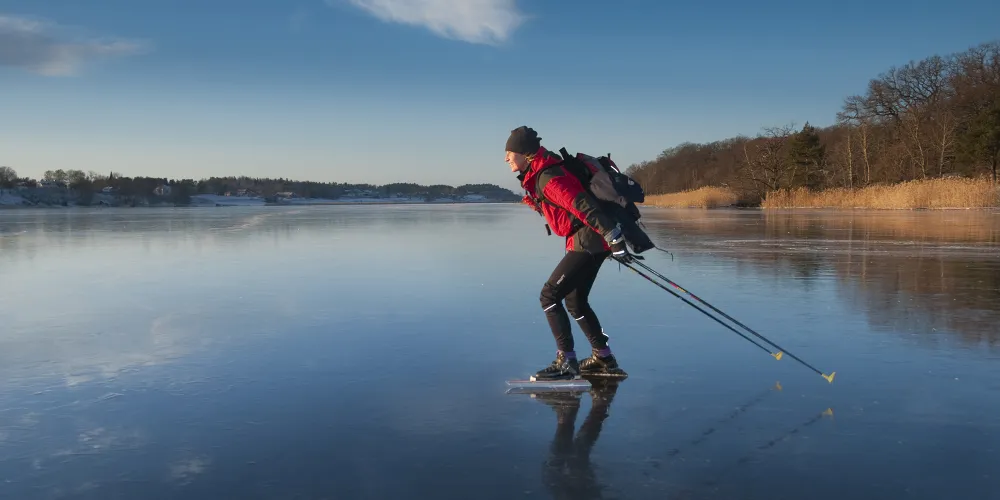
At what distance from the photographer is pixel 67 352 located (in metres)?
5.39

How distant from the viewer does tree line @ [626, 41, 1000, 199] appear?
48.5 meters

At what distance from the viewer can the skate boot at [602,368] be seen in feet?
15.5

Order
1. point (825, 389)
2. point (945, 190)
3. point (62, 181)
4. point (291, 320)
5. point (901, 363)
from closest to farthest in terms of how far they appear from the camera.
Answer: point (825, 389) → point (901, 363) → point (291, 320) → point (945, 190) → point (62, 181)

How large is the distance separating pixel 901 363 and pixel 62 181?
152 metres

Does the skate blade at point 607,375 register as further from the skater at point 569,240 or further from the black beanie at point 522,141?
Result: the black beanie at point 522,141

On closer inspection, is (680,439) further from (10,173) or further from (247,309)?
(10,173)

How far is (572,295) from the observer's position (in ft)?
15.6

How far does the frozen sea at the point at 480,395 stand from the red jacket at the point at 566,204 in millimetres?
955

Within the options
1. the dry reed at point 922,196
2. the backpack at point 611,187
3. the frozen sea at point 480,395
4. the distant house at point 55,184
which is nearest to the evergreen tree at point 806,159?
the dry reed at point 922,196

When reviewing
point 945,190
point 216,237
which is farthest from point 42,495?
point 945,190

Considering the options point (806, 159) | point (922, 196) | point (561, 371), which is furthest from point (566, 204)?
point (806, 159)

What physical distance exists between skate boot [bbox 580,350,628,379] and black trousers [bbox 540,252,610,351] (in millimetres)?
84

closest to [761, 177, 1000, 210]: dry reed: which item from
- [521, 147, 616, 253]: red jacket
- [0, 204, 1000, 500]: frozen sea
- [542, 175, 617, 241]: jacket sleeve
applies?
[0, 204, 1000, 500]: frozen sea

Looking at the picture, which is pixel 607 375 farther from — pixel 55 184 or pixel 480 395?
pixel 55 184
